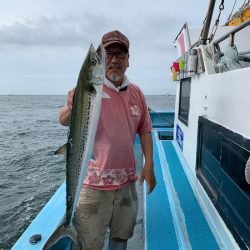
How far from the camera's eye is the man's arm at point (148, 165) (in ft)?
10.6

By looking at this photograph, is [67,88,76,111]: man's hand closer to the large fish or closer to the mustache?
the large fish

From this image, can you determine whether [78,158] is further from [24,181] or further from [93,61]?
[24,181]

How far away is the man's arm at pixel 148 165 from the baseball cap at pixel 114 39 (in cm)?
94

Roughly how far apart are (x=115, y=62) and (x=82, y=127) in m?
0.73

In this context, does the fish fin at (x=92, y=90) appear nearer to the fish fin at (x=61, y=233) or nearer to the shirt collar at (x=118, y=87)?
the shirt collar at (x=118, y=87)

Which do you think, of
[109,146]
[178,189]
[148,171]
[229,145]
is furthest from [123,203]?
[178,189]

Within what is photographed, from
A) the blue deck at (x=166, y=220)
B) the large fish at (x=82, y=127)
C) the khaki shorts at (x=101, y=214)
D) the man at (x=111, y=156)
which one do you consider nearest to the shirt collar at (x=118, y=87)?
the man at (x=111, y=156)

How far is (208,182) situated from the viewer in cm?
436

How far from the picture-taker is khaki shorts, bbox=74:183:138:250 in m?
2.96

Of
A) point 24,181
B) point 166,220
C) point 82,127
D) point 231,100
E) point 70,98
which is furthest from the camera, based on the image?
point 24,181

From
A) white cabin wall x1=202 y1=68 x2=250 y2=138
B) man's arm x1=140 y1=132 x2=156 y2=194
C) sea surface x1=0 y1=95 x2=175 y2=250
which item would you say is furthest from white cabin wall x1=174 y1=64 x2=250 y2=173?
sea surface x1=0 y1=95 x2=175 y2=250

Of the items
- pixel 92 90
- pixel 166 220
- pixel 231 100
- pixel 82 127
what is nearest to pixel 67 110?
pixel 82 127

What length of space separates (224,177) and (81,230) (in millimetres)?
1678

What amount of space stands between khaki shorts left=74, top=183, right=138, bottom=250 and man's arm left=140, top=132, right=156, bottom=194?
19 cm
